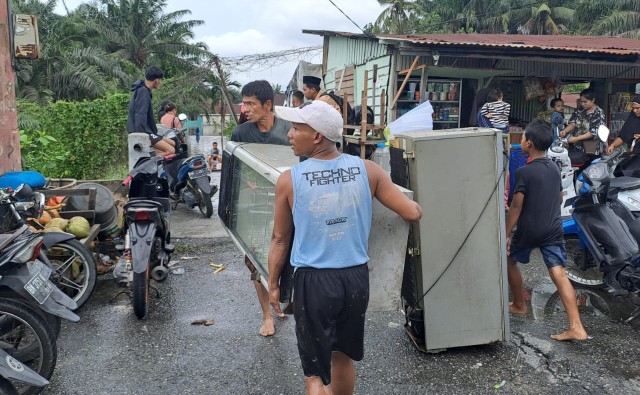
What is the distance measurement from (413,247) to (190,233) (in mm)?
4538

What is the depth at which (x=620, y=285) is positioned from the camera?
4.50 m

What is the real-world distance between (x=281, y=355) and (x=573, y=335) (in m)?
2.09

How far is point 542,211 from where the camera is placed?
412cm

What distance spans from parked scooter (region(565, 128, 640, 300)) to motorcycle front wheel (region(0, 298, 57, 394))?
13.5 feet

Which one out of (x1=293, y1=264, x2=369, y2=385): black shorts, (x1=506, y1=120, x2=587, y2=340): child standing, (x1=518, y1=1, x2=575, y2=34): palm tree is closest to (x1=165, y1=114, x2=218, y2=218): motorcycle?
(x1=506, y1=120, x2=587, y2=340): child standing

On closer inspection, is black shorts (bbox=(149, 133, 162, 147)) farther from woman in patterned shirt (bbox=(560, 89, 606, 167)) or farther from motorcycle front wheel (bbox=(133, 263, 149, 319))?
woman in patterned shirt (bbox=(560, 89, 606, 167))

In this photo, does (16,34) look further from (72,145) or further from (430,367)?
(430,367)

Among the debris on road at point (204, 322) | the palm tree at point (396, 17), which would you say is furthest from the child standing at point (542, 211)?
the palm tree at point (396, 17)

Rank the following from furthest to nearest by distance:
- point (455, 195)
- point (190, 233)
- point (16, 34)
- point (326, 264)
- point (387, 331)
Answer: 1. point (190, 233)
2. point (16, 34)
3. point (387, 331)
4. point (455, 195)
5. point (326, 264)

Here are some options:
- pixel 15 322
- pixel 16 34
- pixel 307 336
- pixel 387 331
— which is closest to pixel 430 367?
pixel 387 331

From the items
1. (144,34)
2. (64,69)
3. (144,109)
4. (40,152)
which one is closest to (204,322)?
(144,109)

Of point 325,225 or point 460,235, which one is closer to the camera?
point 325,225

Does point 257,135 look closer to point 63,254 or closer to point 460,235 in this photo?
point 460,235

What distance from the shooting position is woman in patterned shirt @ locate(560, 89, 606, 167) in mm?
8328
